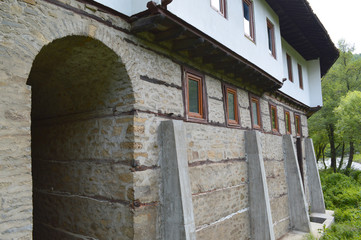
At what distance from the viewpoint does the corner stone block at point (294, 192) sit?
9.14 m

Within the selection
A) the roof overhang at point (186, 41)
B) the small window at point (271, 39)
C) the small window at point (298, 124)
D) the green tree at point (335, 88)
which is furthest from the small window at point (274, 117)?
the green tree at point (335, 88)

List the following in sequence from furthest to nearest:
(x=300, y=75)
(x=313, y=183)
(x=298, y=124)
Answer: (x=300, y=75), (x=298, y=124), (x=313, y=183)

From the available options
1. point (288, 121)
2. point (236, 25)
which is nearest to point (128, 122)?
point (236, 25)

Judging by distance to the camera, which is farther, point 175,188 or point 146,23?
point 175,188

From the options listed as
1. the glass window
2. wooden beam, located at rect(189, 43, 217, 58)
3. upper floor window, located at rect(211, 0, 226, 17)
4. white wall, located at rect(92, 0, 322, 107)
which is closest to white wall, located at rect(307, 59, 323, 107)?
white wall, located at rect(92, 0, 322, 107)

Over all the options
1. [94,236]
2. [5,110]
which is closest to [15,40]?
[5,110]

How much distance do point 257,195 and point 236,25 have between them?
4.24m

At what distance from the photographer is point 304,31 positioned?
10.6 meters

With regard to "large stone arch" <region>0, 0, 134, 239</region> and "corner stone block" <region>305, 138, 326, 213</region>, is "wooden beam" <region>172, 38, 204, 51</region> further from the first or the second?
"corner stone block" <region>305, 138, 326, 213</region>

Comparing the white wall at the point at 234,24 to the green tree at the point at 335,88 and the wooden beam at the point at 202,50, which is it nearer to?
Result: the wooden beam at the point at 202,50

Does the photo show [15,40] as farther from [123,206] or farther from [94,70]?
[123,206]

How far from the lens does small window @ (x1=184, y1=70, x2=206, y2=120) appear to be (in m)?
5.35

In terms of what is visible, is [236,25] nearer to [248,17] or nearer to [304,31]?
[248,17]

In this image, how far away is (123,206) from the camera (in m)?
4.02
